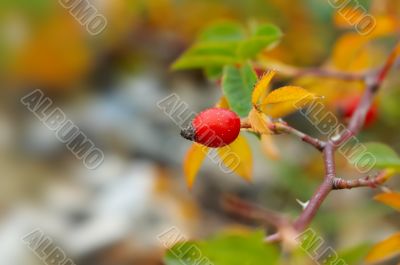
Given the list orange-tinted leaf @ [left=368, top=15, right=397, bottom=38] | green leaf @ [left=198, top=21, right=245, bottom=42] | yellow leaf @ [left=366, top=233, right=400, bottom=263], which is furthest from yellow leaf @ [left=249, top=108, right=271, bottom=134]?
orange-tinted leaf @ [left=368, top=15, right=397, bottom=38]

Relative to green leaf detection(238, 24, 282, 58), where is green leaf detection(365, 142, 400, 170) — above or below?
below

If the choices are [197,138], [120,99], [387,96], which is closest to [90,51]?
[120,99]

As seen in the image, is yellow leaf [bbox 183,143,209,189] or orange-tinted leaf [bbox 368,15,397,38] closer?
yellow leaf [bbox 183,143,209,189]

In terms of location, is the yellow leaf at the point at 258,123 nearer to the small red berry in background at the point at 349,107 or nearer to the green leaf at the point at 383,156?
the green leaf at the point at 383,156

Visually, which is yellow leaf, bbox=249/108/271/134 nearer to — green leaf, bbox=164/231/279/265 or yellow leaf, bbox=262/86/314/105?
yellow leaf, bbox=262/86/314/105

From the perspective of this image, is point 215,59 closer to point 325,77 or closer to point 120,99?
point 325,77

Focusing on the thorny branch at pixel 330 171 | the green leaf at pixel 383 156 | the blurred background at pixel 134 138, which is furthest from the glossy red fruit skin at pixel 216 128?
the blurred background at pixel 134 138
